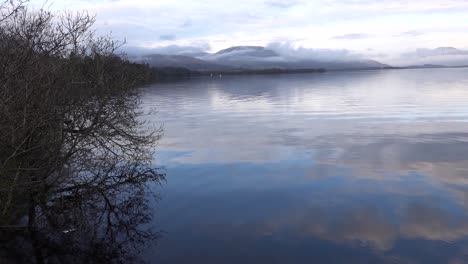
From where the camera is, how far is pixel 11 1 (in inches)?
361

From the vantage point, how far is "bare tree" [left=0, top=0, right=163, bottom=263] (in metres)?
11.3

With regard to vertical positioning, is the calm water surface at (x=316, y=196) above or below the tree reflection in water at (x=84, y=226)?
above

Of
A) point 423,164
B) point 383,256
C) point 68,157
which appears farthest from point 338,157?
point 68,157

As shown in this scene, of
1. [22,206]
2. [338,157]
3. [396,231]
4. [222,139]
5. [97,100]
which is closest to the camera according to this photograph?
[396,231]

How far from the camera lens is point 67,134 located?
1747cm

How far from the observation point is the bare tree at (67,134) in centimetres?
1133

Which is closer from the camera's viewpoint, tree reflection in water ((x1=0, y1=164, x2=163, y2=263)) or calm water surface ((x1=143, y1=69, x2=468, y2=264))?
calm water surface ((x1=143, y1=69, x2=468, y2=264))

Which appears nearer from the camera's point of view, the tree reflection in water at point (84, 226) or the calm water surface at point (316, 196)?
the calm water surface at point (316, 196)

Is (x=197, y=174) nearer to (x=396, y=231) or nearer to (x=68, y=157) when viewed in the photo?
(x=68, y=157)

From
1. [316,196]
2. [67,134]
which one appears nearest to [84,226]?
→ [67,134]

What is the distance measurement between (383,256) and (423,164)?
9.62 m

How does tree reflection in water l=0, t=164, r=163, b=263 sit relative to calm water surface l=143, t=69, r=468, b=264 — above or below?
below

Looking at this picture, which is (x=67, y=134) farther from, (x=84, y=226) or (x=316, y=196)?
(x=316, y=196)

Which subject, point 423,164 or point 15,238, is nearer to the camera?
point 15,238
